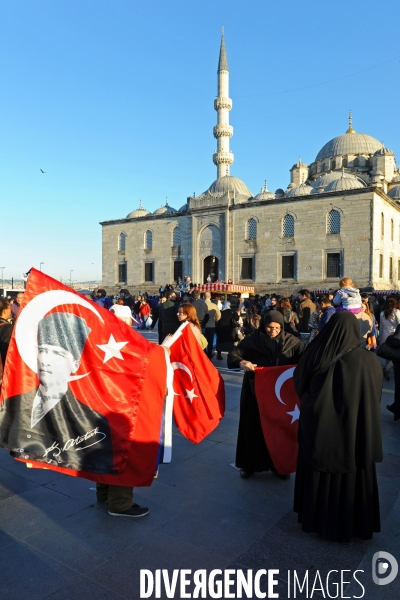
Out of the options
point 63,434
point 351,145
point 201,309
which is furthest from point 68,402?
point 351,145

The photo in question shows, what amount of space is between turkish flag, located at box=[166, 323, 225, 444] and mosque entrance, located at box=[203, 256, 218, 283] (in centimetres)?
3517

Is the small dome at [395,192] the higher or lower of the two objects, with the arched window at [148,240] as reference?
higher

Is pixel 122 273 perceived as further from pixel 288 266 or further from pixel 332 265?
pixel 332 265

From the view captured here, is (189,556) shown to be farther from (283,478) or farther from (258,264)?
(258,264)

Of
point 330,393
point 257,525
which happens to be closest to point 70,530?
point 257,525

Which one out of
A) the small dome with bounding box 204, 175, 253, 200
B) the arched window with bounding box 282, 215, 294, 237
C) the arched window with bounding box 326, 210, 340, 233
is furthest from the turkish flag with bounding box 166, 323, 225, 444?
the small dome with bounding box 204, 175, 253, 200

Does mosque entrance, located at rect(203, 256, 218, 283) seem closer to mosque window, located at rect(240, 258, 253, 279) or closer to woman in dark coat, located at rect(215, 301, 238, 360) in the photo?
mosque window, located at rect(240, 258, 253, 279)

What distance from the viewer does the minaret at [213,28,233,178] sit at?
45.6 metres

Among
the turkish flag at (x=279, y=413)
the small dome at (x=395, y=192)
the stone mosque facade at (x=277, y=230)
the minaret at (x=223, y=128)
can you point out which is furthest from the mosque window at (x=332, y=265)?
the turkish flag at (x=279, y=413)

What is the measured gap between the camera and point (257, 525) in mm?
3301

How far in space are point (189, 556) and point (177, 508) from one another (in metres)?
0.70

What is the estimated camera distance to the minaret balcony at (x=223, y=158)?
4603 centimetres

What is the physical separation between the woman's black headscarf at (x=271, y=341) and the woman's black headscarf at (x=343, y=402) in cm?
119

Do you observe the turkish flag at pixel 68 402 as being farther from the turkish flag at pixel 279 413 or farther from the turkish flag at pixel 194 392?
the turkish flag at pixel 194 392
